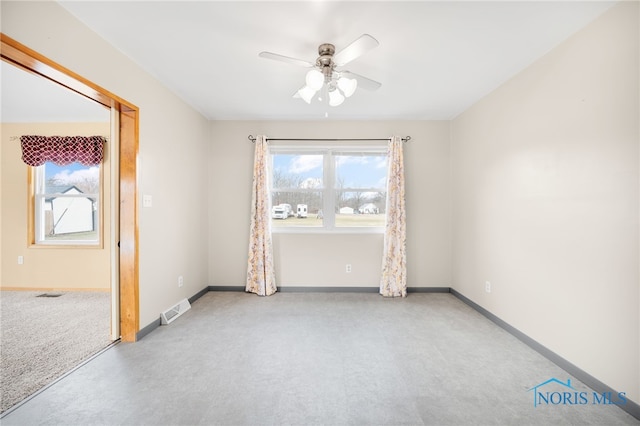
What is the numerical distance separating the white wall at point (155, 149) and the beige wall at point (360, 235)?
496mm

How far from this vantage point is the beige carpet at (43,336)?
1.86 meters

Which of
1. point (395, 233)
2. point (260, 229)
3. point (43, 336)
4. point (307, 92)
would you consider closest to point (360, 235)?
point (395, 233)

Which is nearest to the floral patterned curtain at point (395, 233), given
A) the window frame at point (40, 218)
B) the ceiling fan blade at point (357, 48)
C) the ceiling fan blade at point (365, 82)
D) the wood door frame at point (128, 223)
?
the ceiling fan blade at point (365, 82)

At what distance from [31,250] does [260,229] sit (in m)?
3.53

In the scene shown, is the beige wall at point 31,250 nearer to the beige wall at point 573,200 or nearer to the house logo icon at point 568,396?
the house logo icon at point 568,396

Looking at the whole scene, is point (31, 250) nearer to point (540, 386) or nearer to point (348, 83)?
point (348, 83)

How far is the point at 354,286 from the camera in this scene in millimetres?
3928

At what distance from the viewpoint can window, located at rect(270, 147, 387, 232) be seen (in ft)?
13.3

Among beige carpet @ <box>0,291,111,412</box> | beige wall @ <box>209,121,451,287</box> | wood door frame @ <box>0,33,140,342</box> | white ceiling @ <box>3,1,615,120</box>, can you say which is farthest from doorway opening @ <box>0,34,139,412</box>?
beige wall @ <box>209,121,451,287</box>

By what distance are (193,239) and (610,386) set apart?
13.7ft

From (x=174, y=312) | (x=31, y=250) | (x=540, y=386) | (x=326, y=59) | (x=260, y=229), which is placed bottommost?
(x=540, y=386)

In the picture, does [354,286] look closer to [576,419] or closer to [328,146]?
[328,146]

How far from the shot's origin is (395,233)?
382 cm

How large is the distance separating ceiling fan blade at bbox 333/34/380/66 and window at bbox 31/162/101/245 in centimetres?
428
